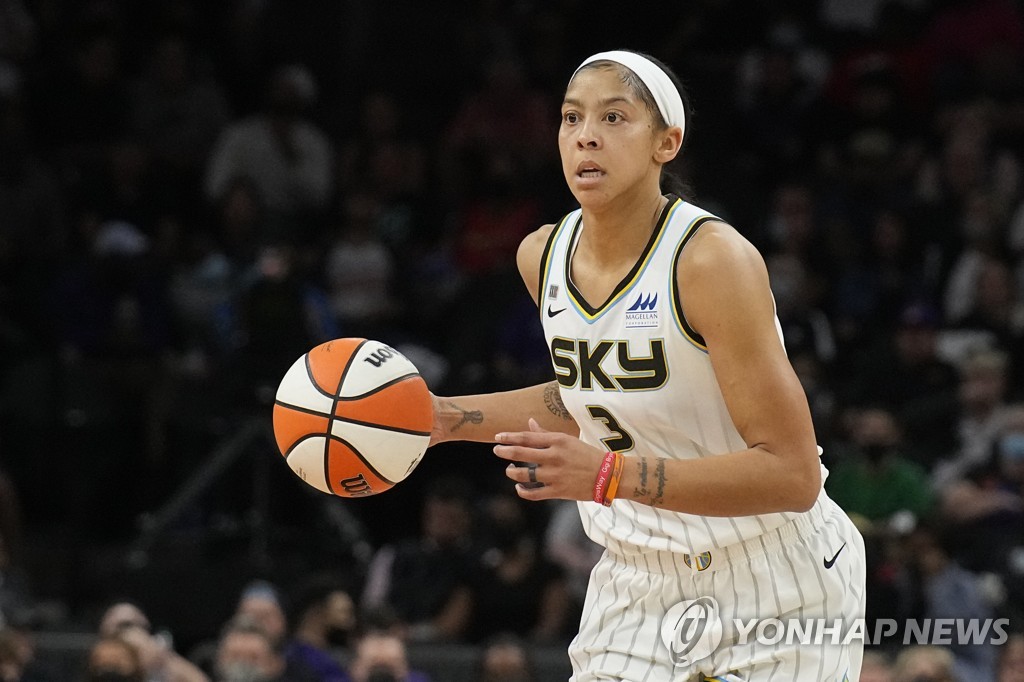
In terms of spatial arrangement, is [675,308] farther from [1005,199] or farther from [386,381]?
[1005,199]

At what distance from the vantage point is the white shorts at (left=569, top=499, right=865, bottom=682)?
15.1 ft

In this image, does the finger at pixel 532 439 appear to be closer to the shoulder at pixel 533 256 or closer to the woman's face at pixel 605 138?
the woman's face at pixel 605 138

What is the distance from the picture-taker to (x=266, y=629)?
9.48 metres

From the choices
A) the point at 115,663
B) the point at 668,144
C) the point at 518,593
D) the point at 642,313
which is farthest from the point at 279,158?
the point at 642,313

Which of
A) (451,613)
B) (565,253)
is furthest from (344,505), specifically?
(565,253)

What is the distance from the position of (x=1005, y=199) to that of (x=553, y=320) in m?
8.86

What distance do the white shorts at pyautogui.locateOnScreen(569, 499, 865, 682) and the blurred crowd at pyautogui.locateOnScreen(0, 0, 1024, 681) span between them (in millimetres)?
4181

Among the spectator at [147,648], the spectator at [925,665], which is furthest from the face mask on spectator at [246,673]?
the spectator at [925,665]

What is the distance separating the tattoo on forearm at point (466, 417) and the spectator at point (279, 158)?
27.5 ft

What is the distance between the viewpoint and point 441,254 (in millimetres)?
13266

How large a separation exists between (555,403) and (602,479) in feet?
3.82

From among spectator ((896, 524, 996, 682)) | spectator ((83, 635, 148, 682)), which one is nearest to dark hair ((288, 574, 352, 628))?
spectator ((83, 635, 148, 682))

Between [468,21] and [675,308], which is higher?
[468,21]

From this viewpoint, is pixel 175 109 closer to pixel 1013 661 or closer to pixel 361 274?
pixel 361 274
